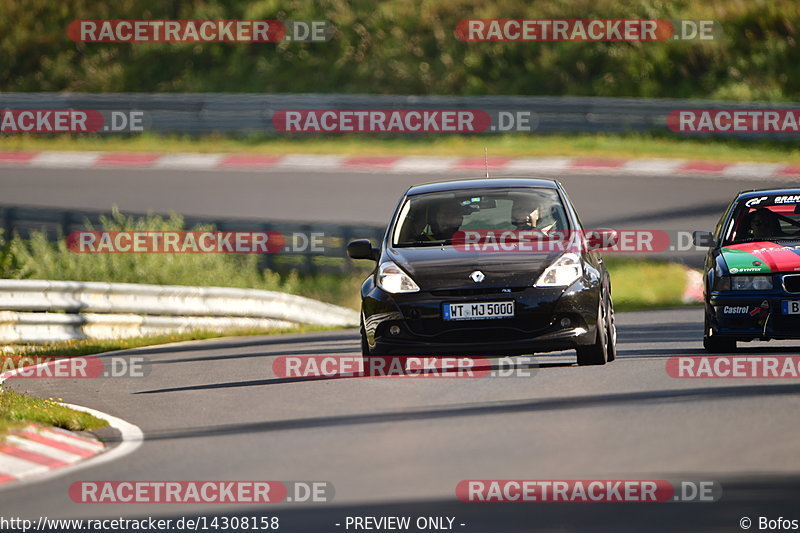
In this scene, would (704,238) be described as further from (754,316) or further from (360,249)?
A: (360,249)

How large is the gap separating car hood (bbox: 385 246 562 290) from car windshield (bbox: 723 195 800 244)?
2362 mm

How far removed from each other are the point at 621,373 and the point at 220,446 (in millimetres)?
3786

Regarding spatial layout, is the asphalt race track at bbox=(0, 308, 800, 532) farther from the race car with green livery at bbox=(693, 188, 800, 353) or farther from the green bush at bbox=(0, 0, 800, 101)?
the green bush at bbox=(0, 0, 800, 101)

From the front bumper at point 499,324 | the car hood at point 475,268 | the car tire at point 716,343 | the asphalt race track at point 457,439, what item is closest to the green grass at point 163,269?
the asphalt race track at point 457,439

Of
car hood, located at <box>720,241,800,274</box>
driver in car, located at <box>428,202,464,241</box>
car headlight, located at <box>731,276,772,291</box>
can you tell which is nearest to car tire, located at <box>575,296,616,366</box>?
car headlight, located at <box>731,276,772,291</box>

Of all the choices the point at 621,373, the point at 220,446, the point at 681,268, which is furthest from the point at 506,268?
the point at 681,268

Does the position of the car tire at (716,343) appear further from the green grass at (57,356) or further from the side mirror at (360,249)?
the green grass at (57,356)

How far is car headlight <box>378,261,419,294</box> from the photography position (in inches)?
459

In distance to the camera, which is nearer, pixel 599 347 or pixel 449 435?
pixel 449 435

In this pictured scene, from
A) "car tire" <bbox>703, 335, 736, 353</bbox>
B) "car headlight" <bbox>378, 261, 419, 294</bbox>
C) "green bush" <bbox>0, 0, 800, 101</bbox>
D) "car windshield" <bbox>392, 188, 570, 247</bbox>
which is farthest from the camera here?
"green bush" <bbox>0, 0, 800, 101</bbox>

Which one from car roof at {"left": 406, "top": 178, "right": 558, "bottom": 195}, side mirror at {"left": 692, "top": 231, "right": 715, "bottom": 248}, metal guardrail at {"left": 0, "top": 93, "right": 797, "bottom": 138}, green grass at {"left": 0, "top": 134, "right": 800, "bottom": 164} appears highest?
metal guardrail at {"left": 0, "top": 93, "right": 797, "bottom": 138}

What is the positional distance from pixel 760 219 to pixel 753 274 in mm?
1106

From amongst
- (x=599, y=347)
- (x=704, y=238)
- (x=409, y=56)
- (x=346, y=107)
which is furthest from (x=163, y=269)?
(x=409, y=56)

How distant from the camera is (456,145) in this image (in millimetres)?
35656
